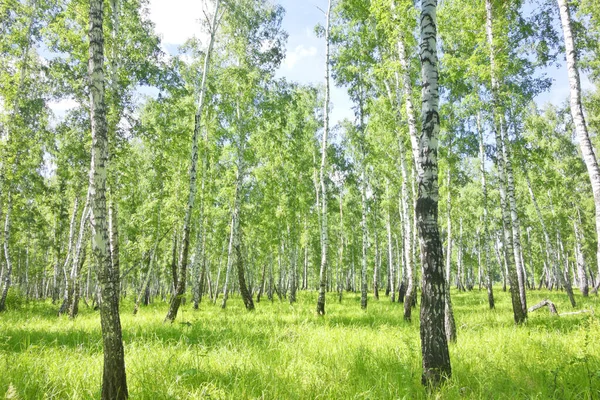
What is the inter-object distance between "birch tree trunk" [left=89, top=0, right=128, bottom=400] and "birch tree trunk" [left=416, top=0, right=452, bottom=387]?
12.0ft

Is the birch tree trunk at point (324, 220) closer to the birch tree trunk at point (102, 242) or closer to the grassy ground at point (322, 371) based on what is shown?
the grassy ground at point (322, 371)

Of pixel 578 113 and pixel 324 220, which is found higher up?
pixel 578 113

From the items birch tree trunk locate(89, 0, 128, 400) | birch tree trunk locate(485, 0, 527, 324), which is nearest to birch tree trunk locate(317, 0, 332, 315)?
birch tree trunk locate(485, 0, 527, 324)

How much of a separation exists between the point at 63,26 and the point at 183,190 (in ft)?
25.3

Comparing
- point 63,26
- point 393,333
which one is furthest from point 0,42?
point 393,333

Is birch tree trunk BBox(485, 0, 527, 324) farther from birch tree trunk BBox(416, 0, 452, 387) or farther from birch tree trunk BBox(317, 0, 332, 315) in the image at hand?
birch tree trunk BBox(416, 0, 452, 387)

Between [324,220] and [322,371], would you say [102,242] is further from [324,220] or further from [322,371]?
[324,220]

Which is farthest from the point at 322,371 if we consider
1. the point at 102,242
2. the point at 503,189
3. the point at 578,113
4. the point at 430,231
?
the point at 503,189

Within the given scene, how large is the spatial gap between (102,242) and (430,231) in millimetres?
3994

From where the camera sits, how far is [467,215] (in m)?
31.7

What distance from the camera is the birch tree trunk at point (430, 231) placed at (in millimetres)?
4051

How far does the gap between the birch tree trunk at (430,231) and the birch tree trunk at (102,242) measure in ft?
12.0

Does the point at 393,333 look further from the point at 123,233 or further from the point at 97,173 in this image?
the point at 123,233

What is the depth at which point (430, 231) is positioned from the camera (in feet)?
13.8
